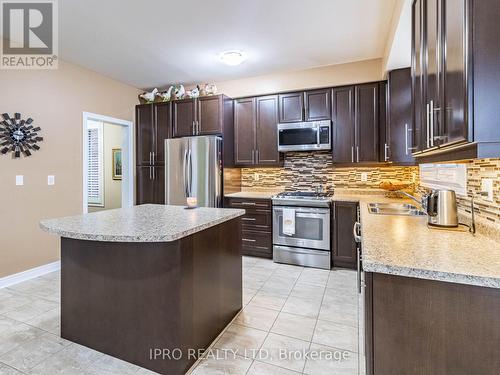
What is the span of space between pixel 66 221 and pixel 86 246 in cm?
23

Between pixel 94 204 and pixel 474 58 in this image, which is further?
pixel 94 204

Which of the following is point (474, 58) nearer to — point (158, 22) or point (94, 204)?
point (158, 22)

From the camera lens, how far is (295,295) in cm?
278

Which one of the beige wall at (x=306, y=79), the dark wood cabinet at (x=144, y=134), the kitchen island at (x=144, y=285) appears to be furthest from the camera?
the dark wood cabinet at (x=144, y=134)

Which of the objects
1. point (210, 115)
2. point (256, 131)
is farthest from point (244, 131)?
point (210, 115)

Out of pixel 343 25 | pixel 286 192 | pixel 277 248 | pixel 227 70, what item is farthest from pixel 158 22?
pixel 277 248

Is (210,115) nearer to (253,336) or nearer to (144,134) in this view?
(144,134)

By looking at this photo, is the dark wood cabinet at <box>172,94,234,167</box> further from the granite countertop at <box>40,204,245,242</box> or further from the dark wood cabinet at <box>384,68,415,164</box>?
the dark wood cabinet at <box>384,68,415,164</box>

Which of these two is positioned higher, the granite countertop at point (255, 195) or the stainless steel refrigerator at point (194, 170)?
the stainless steel refrigerator at point (194, 170)

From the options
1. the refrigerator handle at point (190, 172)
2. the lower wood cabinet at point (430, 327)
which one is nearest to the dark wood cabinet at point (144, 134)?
the refrigerator handle at point (190, 172)

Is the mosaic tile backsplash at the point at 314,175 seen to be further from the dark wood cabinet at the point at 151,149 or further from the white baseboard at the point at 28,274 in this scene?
the white baseboard at the point at 28,274

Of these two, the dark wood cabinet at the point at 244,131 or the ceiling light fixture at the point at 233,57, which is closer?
the ceiling light fixture at the point at 233,57

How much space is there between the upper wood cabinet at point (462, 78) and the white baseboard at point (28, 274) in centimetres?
417

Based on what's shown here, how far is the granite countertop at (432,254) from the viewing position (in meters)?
0.98
